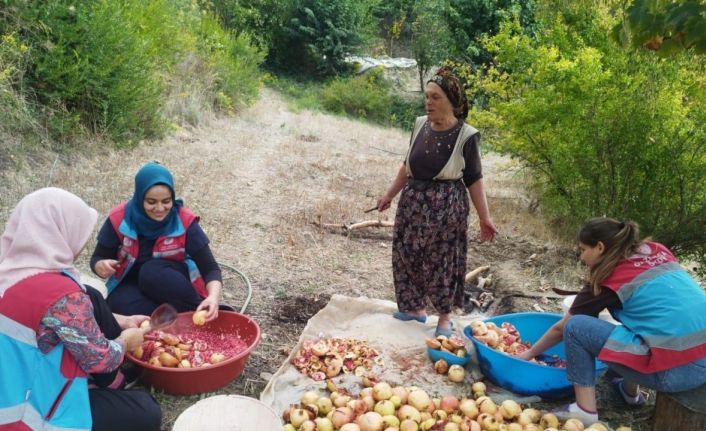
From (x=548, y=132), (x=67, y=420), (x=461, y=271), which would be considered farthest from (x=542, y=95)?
(x=67, y=420)

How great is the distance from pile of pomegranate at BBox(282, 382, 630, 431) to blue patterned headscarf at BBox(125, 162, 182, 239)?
3.93 ft

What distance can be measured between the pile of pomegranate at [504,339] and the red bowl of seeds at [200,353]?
1.19m

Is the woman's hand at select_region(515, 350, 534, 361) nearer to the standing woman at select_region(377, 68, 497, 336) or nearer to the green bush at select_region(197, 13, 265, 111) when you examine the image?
the standing woman at select_region(377, 68, 497, 336)

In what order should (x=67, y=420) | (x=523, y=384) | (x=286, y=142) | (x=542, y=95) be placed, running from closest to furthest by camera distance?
(x=67, y=420)
(x=523, y=384)
(x=542, y=95)
(x=286, y=142)

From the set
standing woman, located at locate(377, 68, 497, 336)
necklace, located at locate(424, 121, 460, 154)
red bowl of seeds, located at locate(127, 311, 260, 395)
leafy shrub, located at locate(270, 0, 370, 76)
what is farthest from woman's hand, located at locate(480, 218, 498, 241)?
leafy shrub, located at locate(270, 0, 370, 76)

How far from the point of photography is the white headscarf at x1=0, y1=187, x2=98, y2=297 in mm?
1970

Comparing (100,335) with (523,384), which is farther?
(523,384)

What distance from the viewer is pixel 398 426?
2.57 metres

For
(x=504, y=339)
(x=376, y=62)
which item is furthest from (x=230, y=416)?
(x=376, y=62)

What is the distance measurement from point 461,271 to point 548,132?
2673 mm

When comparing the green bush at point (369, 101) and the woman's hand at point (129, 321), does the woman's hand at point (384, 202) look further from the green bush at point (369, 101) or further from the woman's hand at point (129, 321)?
the green bush at point (369, 101)

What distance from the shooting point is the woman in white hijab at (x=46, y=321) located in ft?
6.44

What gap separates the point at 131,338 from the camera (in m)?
2.42

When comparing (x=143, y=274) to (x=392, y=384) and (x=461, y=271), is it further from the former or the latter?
(x=461, y=271)
